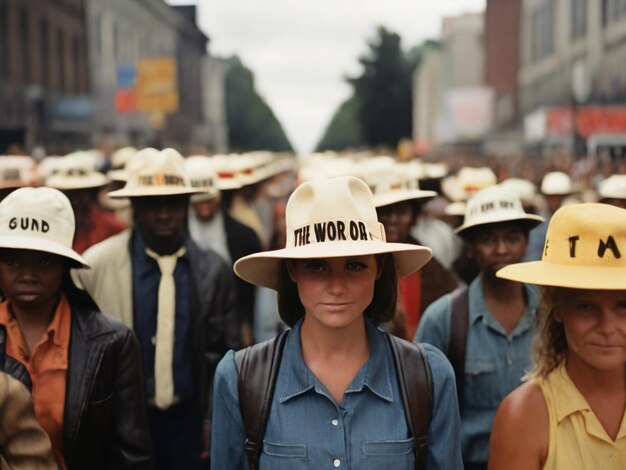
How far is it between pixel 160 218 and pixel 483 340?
2068 millimetres

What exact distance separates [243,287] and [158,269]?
2.30 metres

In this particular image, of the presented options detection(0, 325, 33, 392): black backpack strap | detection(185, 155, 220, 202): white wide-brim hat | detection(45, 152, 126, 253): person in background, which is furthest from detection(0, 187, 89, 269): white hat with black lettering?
detection(185, 155, 220, 202): white wide-brim hat

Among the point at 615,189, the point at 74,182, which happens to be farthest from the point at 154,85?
the point at 615,189

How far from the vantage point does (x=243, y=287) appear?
788cm

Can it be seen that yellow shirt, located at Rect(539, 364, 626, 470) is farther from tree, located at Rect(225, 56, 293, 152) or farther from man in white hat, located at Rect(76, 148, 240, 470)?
tree, located at Rect(225, 56, 293, 152)

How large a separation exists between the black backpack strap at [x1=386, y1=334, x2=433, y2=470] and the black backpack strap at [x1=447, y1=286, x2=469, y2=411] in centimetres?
155

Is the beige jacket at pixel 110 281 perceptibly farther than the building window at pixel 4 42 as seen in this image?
No

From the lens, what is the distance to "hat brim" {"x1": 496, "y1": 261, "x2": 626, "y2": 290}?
10.3ft

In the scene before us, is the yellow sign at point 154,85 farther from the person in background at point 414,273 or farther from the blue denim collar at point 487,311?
the blue denim collar at point 487,311

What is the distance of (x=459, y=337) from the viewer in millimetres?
4777

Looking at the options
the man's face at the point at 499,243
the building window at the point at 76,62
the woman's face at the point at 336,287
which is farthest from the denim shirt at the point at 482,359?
the building window at the point at 76,62

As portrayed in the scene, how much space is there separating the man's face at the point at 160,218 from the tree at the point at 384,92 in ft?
343

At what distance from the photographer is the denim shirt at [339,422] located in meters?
3.02

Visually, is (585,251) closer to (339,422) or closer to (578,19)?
(339,422)
